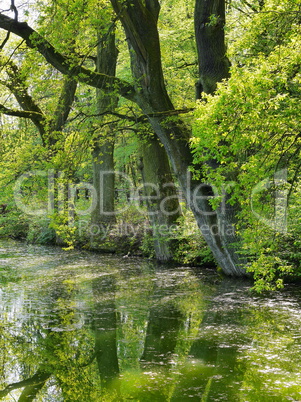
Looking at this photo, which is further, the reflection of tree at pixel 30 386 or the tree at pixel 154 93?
the tree at pixel 154 93

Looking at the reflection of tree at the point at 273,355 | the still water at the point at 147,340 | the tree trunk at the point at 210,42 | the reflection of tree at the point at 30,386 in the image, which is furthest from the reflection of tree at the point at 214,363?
the tree trunk at the point at 210,42

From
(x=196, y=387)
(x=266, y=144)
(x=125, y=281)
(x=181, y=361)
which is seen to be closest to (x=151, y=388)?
(x=196, y=387)

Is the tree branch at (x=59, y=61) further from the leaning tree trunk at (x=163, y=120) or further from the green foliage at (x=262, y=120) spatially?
the green foliage at (x=262, y=120)

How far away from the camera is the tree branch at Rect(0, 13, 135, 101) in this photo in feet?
34.0

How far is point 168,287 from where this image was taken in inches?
445

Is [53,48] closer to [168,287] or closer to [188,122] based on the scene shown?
[188,122]

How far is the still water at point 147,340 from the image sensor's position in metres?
5.51

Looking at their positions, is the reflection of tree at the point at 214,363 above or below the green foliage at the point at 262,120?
below

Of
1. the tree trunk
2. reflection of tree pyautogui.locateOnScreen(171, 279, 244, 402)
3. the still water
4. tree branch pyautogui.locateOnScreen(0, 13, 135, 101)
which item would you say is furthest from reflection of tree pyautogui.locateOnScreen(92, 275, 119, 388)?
the tree trunk

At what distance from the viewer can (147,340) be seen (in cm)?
736

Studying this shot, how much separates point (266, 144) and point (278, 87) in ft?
2.36

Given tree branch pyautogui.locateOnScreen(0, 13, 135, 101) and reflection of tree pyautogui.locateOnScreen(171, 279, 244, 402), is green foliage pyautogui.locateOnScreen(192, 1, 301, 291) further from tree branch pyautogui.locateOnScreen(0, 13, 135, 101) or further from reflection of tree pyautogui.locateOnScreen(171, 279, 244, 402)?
tree branch pyautogui.locateOnScreen(0, 13, 135, 101)

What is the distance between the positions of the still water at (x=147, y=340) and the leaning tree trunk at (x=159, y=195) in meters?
2.33

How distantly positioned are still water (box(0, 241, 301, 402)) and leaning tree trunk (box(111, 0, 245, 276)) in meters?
Answer: 1.07
